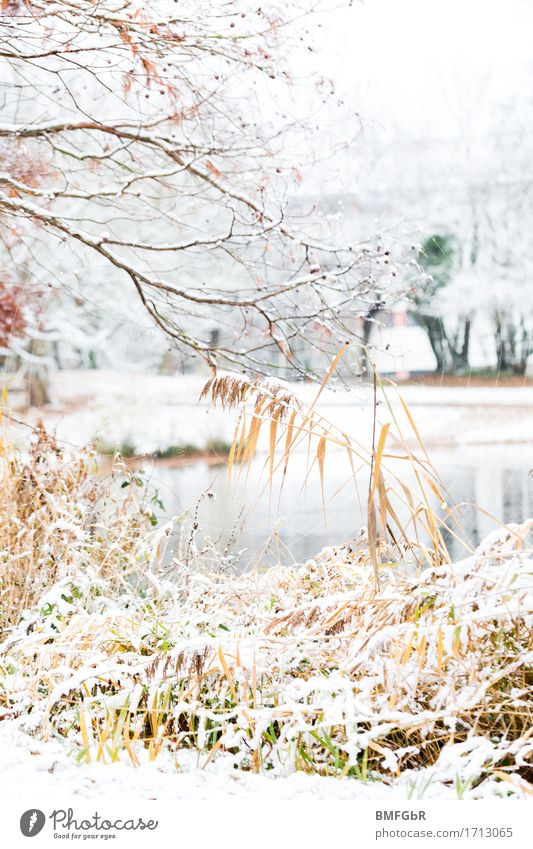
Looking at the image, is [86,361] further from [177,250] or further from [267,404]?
[267,404]

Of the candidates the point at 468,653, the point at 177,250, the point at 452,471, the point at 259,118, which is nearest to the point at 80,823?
the point at 468,653

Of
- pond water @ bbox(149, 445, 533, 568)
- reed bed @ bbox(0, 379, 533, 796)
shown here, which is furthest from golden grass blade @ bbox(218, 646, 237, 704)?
pond water @ bbox(149, 445, 533, 568)

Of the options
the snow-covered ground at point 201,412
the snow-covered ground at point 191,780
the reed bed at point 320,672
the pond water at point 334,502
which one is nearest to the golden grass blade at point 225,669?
the reed bed at point 320,672

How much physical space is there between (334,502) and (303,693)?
39.3 inches

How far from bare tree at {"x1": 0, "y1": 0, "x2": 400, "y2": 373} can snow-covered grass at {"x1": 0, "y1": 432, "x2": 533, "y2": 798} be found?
93 centimetres

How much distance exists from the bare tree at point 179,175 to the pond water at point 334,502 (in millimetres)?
371

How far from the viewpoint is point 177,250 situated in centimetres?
258

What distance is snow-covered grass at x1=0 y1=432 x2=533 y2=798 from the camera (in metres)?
1.46

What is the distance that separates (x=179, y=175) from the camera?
257 cm

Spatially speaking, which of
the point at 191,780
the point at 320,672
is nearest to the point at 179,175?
the point at 320,672

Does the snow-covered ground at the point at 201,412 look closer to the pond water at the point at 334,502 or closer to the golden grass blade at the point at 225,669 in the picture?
the pond water at the point at 334,502

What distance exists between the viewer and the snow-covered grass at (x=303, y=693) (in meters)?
1.46

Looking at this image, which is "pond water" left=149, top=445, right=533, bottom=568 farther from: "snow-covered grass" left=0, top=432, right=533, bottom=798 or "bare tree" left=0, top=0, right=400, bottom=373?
"snow-covered grass" left=0, top=432, right=533, bottom=798

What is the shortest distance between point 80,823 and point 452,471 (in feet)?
4.60
